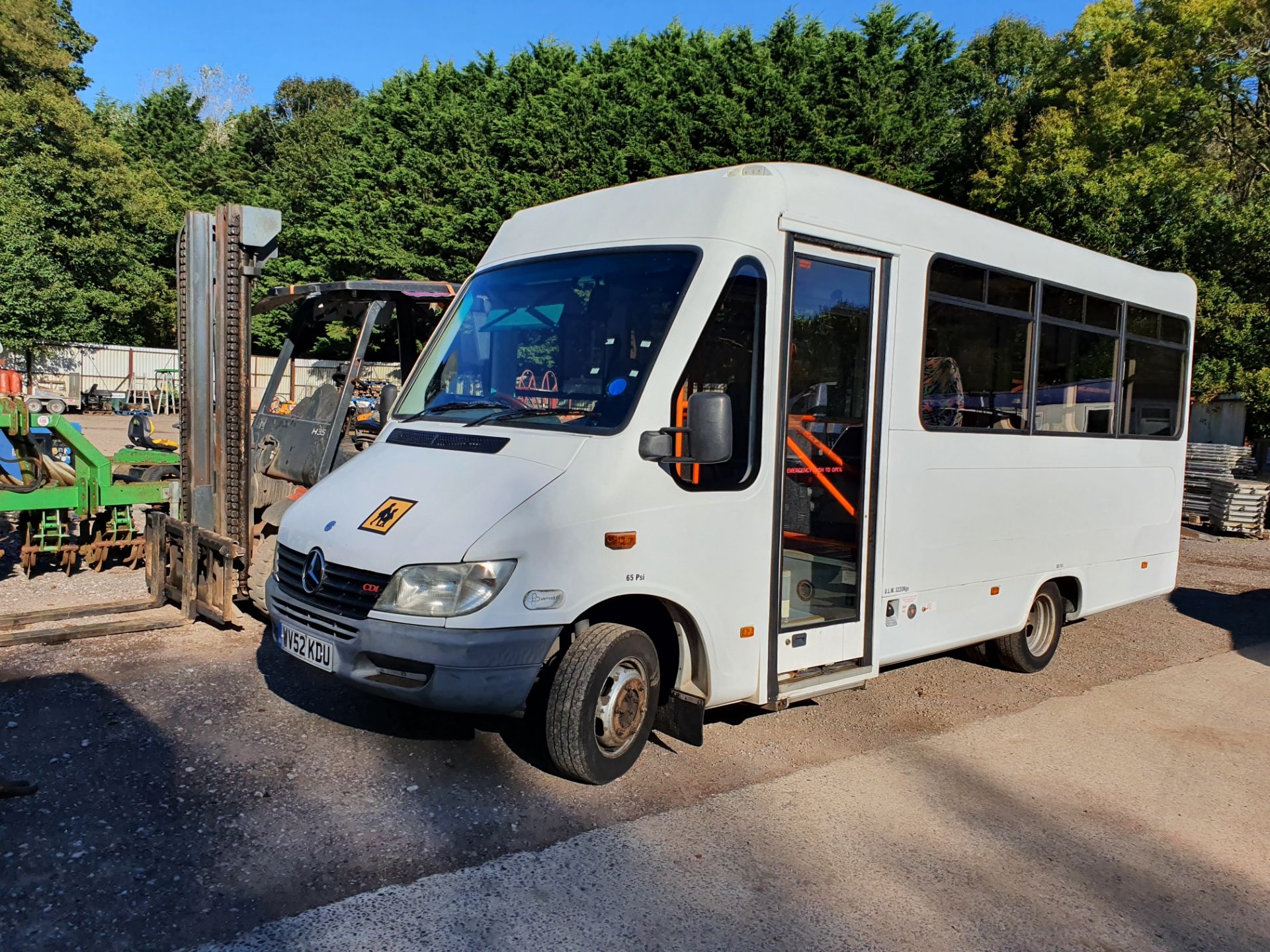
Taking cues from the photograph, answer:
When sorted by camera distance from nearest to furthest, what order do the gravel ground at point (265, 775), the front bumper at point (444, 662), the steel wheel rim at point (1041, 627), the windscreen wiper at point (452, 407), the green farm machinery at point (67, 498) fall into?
the gravel ground at point (265, 775), the front bumper at point (444, 662), the windscreen wiper at point (452, 407), the steel wheel rim at point (1041, 627), the green farm machinery at point (67, 498)

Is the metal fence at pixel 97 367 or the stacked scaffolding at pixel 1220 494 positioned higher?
the metal fence at pixel 97 367

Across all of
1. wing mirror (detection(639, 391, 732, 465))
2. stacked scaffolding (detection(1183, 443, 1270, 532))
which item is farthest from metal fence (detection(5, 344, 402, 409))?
wing mirror (detection(639, 391, 732, 465))

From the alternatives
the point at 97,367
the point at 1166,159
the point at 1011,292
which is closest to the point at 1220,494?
the point at 1166,159

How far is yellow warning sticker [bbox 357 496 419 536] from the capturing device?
4008 mm

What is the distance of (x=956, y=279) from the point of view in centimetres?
555

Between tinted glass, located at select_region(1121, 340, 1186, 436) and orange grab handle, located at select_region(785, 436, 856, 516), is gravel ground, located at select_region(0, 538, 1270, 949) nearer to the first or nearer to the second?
orange grab handle, located at select_region(785, 436, 856, 516)

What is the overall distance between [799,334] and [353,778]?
123 inches

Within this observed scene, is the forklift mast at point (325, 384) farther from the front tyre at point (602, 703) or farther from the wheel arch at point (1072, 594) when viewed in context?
the wheel arch at point (1072, 594)

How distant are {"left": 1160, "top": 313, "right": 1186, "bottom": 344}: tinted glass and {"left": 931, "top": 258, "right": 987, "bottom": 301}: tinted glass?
2788mm

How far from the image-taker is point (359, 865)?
351 cm

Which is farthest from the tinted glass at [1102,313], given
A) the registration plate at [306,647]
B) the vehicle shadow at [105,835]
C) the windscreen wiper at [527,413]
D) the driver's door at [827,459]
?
the vehicle shadow at [105,835]

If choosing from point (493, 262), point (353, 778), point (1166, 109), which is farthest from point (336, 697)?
point (1166, 109)

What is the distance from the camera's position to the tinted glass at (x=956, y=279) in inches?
213

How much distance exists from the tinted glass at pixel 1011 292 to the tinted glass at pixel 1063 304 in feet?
0.56
